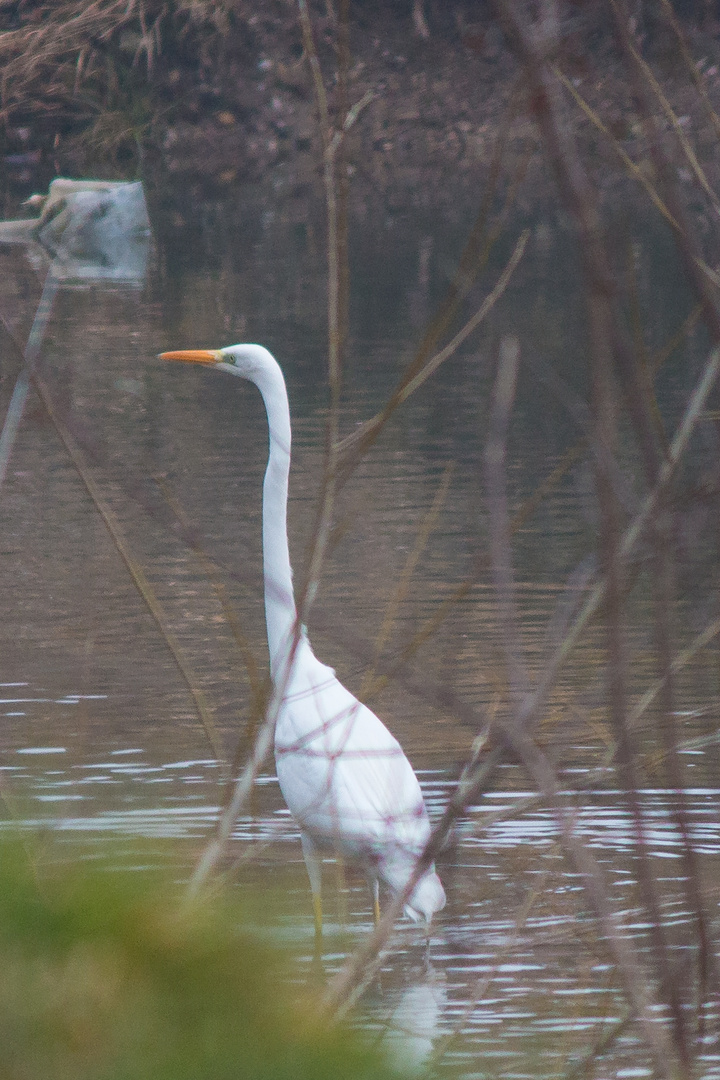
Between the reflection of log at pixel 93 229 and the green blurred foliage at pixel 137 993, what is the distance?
809 inches

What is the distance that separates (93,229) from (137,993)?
23460mm

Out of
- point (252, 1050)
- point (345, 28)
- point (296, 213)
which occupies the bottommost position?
point (296, 213)

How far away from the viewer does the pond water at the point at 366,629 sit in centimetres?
234

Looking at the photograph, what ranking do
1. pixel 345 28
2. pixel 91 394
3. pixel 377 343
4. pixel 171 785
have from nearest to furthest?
pixel 345 28 → pixel 171 785 → pixel 91 394 → pixel 377 343

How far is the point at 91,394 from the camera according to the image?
13234mm

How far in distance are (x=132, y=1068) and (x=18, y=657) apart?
19.5 ft

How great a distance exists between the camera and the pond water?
7.67 ft

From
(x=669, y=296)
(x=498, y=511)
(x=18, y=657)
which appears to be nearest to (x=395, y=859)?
(x=498, y=511)

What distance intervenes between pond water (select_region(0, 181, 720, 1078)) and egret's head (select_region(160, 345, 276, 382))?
411mm

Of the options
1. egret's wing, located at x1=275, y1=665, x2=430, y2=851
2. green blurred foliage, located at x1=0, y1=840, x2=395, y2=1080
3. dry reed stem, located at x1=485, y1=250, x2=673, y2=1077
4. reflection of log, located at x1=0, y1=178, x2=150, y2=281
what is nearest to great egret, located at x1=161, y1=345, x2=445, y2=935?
egret's wing, located at x1=275, y1=665, x2=430, y2=851

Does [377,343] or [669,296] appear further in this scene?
[669,296]

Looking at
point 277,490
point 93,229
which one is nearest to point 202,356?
point 277,490

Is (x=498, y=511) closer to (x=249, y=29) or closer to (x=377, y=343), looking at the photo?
(x=377, y=343)

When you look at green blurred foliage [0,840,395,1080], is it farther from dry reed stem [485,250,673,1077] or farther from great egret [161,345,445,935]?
great egret [161,345,445,935]
